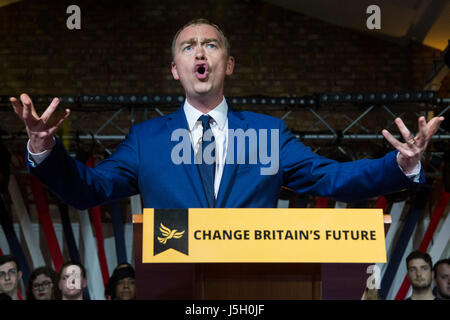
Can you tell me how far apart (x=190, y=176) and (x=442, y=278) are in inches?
149

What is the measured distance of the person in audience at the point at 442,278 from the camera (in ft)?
15.1

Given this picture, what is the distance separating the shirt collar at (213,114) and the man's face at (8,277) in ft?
11.3

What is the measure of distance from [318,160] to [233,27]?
18.0ft

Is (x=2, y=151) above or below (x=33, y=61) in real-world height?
below

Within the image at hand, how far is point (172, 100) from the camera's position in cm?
476

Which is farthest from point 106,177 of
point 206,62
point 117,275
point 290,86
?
point 290,86

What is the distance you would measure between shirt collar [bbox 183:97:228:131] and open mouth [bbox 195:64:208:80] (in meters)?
0.10

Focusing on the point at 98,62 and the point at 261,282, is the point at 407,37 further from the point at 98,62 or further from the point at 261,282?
the point at 261,282

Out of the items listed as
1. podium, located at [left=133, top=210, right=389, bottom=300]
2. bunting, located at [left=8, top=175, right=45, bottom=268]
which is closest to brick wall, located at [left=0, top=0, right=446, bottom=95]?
bunting, located at [left=8, top=175, right=45, bottom=268]

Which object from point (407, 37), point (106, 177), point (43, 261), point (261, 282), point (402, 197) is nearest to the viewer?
point (261, 282)

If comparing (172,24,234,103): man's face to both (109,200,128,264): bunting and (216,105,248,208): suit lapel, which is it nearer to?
(216,105,248,208): suit lapel

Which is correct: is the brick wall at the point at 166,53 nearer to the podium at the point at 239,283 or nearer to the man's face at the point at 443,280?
the man's face at the point at 443,280

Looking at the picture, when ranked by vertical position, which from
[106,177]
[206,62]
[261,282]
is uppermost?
[206,62]

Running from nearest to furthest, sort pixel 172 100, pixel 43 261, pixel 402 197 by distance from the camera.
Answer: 1. pixel 172 100
2. pixel 402 197
3. pixel 43 261
